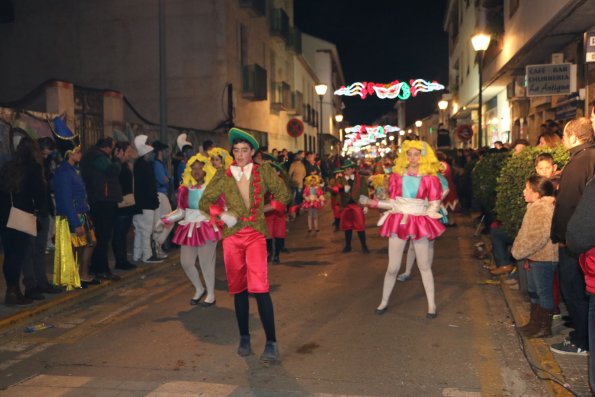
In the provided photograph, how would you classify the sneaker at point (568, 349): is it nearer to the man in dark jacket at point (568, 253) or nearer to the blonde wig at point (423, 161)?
the man in dark jacket at point (568, 253)

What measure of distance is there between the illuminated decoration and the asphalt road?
22.4 meters

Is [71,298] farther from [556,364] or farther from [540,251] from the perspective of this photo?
[556,364]

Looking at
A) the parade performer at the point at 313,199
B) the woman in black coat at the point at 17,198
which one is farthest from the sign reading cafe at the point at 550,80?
the woman in black coat at the point at 17,198

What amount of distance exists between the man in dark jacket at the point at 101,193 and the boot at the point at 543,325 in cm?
572

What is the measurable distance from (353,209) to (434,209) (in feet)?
15.5

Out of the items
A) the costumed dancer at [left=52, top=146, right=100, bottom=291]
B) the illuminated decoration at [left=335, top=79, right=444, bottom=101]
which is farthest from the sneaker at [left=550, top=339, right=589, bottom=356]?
the illuminated decoration at [left=335, top=79, right=444, bottom=101]

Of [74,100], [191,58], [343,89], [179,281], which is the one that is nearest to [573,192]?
[179,281]

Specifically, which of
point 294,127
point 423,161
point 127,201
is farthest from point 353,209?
point 294,127

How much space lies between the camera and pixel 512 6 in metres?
18.3

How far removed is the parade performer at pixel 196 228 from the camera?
738cm

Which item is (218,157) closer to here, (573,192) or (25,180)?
(25,180)

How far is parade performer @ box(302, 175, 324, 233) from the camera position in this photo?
14305mm

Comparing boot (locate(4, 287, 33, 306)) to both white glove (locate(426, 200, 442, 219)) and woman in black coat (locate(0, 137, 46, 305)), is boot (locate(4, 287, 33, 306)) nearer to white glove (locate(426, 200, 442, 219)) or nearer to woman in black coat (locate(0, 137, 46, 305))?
woman in black coat (locate(0, 137, 46, 305))

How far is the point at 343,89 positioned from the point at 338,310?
2637 cm
